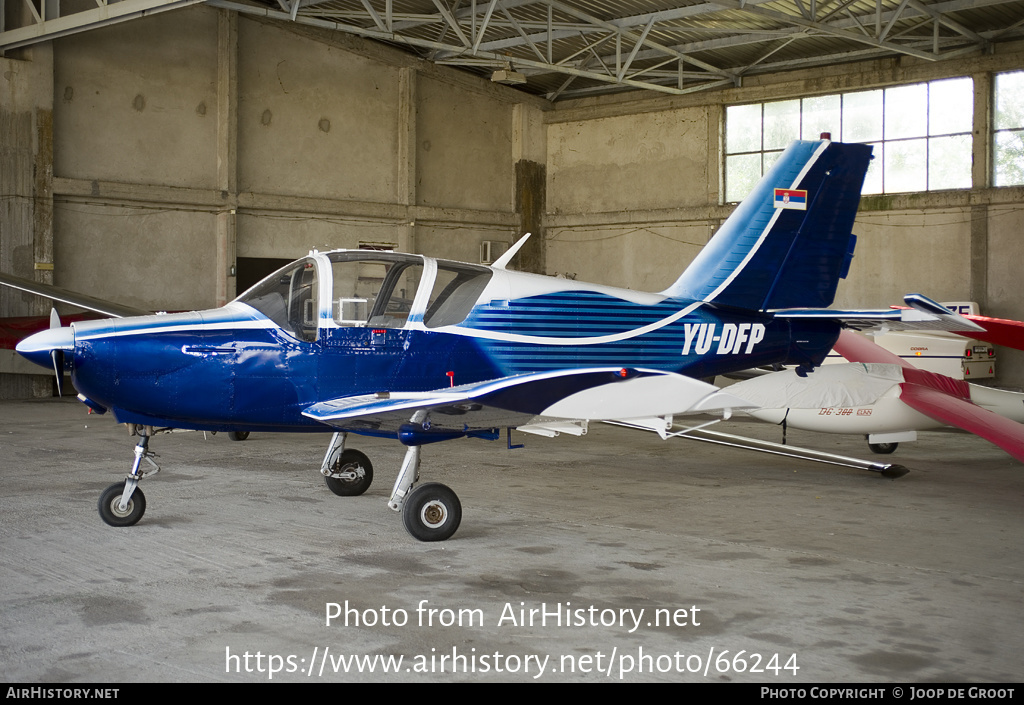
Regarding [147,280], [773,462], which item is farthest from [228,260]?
[773,462]

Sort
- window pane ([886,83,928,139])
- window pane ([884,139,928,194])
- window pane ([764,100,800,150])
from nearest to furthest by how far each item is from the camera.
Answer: window pane ([886,83,928,139]), window pane ([884,139,928,194]), window pane ([764,100,800,150])

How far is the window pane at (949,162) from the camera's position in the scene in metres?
20.2

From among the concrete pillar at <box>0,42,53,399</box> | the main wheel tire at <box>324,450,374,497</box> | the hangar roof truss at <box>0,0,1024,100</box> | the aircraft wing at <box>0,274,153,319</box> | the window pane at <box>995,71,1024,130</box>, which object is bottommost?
the main wheel tire at <box>324,450,374,497</box>

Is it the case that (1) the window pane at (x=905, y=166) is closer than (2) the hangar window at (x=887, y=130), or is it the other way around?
(2) the hangar window at (x=887, y=130)

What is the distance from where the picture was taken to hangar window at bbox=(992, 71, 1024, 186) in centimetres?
1945

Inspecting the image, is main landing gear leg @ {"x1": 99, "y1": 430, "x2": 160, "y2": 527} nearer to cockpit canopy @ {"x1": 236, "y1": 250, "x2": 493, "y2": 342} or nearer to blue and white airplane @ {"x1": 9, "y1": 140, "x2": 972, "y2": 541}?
blue and white airplane @ {"x1": 9, "y1": 140, "x2": 972, "y2": 541}

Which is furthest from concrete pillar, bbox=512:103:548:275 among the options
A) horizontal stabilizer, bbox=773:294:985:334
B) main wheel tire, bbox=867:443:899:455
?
horizontal stabilizer, bbox=773:294:985:334

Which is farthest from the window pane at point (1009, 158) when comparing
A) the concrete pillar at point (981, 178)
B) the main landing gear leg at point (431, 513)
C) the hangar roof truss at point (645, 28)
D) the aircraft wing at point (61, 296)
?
the main landing gear leg at point (431, 513)

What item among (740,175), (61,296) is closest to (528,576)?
(61,296)

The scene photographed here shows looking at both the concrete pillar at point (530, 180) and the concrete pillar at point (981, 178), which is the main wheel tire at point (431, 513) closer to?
the concrete pillar at point (981, 178)

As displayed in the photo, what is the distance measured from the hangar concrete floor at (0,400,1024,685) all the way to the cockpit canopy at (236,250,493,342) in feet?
4.63

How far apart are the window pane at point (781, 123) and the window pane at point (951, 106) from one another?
2962 mm

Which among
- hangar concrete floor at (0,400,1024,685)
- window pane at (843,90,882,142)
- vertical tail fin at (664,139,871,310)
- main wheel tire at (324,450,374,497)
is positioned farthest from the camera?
window pane at (843,90,882,142)

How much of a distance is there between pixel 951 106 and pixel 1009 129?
4.21 feet
